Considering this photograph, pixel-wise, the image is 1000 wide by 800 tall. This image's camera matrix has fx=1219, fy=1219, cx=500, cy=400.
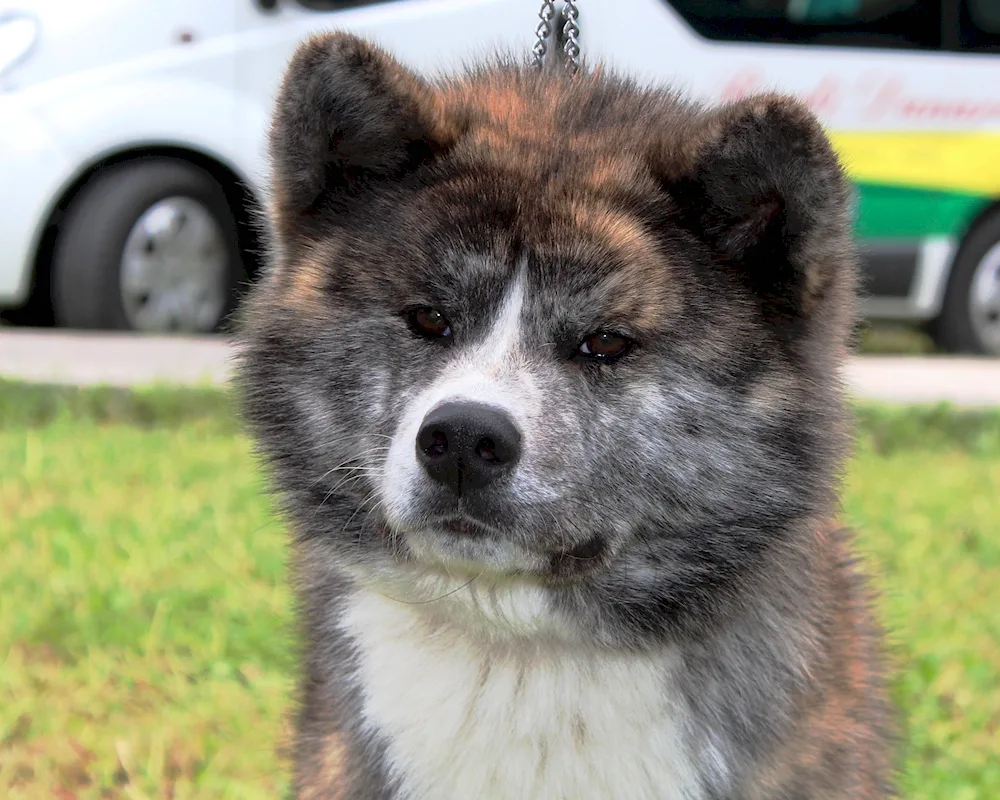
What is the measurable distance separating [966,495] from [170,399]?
3750mm

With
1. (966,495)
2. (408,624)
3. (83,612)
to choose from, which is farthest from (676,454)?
(966,495)

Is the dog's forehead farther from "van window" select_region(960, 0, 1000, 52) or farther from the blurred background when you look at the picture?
"van window" select_region(960, 0, 1000, 52)

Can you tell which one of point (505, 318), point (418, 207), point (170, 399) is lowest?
point (170, 399)

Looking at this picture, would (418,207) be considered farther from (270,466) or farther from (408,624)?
(408,624)

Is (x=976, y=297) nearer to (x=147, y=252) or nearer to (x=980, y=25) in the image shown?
(x=980, y=25)

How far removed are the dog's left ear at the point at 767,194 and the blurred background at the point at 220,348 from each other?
2.40 ft

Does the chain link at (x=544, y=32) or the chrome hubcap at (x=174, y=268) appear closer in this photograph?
the chain link at (x=544, y=32)

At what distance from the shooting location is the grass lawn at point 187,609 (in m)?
3.12

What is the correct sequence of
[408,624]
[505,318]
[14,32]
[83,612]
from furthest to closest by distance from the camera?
1. [14,32]
2. [83,612]
3. [408,624]
4. [505,318]

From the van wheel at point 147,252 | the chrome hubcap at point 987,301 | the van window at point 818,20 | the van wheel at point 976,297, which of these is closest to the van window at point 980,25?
the van window at point 818,20

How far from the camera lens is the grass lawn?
3117 mm

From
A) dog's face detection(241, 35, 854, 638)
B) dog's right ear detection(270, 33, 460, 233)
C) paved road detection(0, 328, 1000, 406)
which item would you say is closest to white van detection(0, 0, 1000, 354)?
paved road detection(0, 328, 1000, 406)

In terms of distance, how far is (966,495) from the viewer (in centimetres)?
533

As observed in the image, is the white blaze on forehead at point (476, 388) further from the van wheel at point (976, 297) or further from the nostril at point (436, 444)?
the van wheel at point (976, 297)
